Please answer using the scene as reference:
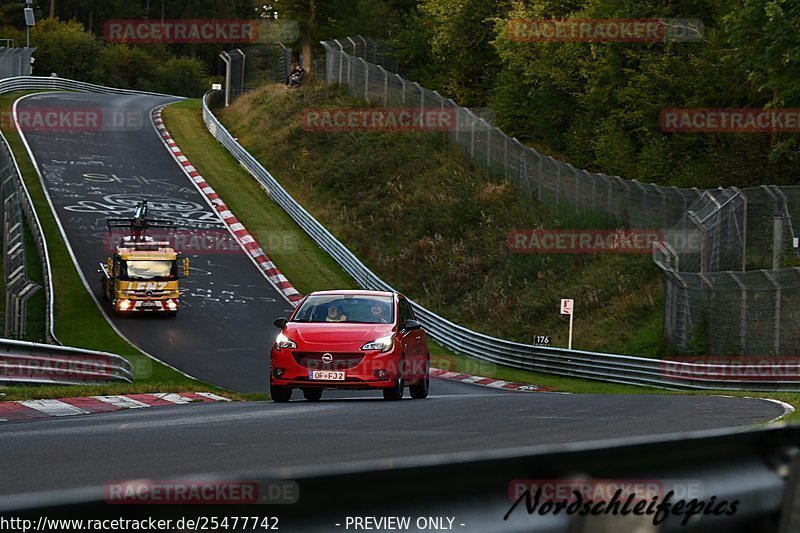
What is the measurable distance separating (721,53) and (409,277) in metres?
13.7

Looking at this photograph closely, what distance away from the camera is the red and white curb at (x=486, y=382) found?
28.2 m

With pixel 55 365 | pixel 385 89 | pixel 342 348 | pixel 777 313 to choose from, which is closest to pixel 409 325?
pixel 342 348

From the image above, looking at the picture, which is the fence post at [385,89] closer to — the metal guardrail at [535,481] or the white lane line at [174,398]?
the white lane line at [174,398]

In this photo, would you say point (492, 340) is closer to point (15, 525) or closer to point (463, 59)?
point (15, 525)

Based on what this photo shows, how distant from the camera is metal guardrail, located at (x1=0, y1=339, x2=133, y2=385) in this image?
1839 centimetres

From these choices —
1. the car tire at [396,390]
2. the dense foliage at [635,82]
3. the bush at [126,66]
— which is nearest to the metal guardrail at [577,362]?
the car tire at [396,390]

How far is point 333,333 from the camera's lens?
1616cm

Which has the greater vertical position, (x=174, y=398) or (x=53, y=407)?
(x=53, y=407)

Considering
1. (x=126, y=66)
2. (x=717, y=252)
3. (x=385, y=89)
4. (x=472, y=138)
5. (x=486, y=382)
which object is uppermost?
(x=126, y=66)

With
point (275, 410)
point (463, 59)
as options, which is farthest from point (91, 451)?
point (463, 59)

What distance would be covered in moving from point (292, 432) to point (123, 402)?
5780 mm

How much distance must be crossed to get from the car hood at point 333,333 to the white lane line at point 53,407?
302 cm

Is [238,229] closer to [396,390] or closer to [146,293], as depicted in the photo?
[146,293]

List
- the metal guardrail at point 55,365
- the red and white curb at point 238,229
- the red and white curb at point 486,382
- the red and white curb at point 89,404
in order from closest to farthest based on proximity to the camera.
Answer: the red and white curb at point 89,404, the metal guardrail at point 55,365, the red and white curb at point 486,382, the red and white curb at point 238,229
